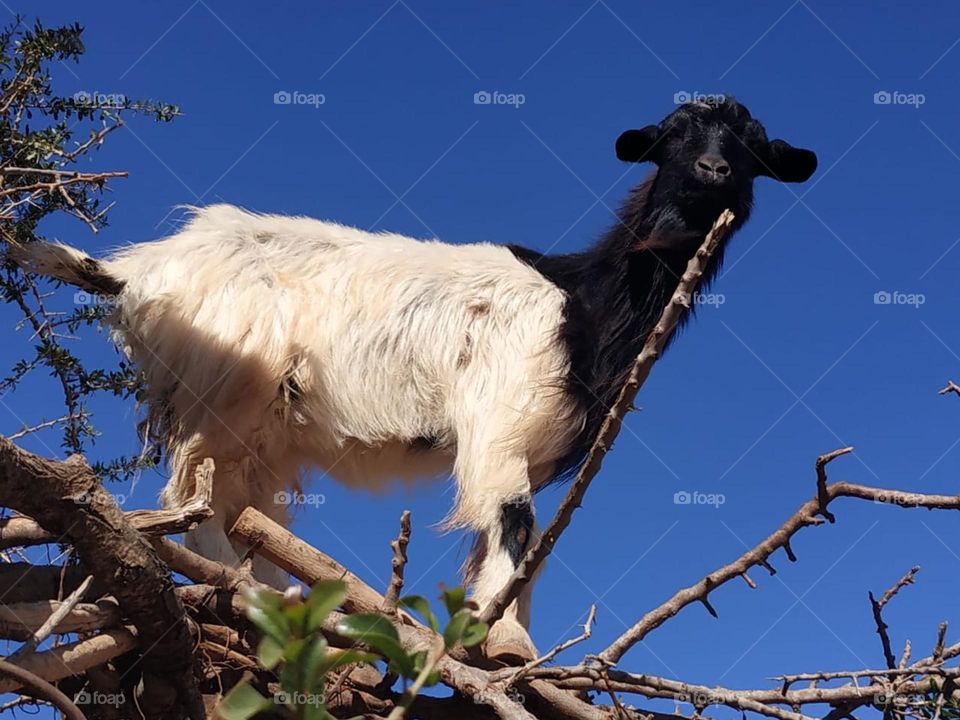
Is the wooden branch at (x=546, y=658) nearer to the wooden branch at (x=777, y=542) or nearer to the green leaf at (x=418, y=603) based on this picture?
the wooden branch at (x=777, y=542)

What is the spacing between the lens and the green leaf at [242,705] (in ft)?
4.05

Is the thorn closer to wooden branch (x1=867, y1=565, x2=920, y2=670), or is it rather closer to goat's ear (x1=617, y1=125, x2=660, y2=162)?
wooden branch (x1=867, y1=565, x2=920, y2=670)

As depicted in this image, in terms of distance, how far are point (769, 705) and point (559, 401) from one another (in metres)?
2.15

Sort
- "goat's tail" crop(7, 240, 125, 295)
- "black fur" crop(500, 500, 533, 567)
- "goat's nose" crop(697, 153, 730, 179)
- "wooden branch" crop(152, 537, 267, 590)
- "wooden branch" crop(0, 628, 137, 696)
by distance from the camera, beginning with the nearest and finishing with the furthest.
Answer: "wooden branch" crop(0, 628, 137, 696) → "wooden branch" crop(152, 537, 267, 590) → "goat's tail" crop(7, 240, 125, 295) → "black fur" crop(500, 500, 533, 567) → "goat's nose" crop(697, 153, 730, 179)

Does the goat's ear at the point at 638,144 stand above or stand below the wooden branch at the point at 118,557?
above

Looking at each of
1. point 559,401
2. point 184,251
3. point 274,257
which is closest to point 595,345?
point 559,401

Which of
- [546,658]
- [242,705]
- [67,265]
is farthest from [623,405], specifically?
[67,265]

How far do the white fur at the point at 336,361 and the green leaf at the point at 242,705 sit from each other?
12.4ft

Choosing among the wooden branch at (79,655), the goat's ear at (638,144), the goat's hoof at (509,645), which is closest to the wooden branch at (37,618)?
the wooden branch at (79,655)

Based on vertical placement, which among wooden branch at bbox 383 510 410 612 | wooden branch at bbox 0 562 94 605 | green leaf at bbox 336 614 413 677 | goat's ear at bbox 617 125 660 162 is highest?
goat's ear at bbox 617 125 660 162

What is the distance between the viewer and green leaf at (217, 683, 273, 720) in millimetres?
1235

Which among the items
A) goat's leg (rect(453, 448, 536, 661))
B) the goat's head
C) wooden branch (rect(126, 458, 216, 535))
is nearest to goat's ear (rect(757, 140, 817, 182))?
the goat's head

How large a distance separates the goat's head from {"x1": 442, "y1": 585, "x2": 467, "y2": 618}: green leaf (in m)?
4.55

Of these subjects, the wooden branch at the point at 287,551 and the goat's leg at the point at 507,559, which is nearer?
the wooden branch at the point at 287,551
